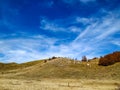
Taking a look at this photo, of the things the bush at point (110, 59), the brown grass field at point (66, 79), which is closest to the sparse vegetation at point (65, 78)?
the brown grass field at point (66, 79)

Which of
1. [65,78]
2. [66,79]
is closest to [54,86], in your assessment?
[66,79]

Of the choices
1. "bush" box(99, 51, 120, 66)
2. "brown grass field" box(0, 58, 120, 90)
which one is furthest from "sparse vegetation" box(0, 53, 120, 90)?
"bush" box(99, 51, 120, 66)

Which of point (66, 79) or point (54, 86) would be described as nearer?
point (54, 86)

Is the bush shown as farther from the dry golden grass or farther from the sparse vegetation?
the dry golden grass

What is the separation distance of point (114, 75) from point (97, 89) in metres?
17.3

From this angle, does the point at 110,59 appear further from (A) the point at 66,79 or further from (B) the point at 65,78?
(A) the point at 66,79

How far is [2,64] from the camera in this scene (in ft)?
314

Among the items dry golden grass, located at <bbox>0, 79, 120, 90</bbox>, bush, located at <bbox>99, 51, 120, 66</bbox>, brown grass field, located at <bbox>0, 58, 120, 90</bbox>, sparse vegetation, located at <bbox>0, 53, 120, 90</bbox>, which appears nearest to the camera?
dry golden grass, located at <bbox>0, 79, 120, 90</bbox>

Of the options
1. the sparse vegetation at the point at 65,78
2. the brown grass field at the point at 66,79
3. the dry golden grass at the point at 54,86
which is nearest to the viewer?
the dry golden grass at the point at 54,86

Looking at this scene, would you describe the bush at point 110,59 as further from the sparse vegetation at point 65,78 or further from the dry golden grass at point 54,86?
the dry golden grass at point 54,86

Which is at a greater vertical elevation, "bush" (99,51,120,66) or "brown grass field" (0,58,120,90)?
"bush" (99,51,120,66)

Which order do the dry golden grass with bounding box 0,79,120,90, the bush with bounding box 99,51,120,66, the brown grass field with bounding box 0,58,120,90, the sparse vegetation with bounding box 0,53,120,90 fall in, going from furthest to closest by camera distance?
1. the bush with bounding box 99,51,120,66
2. the sparse vegetation with bounding box 0,53,120,90
3. the brown grass field with bounding box 0,58,120,90
4. the dry golden grass with bounding box 0,79,120,90

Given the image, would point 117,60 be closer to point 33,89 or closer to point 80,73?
point 80,73

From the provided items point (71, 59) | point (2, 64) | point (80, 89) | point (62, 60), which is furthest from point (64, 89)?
point (2, 64)
